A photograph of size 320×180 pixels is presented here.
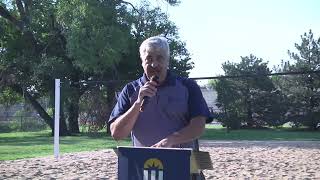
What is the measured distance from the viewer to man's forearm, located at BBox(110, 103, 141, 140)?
9.18 feet

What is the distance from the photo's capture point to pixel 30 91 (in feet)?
100

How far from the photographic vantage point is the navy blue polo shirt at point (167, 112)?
9.50 ft

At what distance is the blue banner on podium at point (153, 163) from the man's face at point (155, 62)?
1.54ft

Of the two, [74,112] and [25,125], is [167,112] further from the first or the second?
[25,125]

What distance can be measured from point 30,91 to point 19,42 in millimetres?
2846

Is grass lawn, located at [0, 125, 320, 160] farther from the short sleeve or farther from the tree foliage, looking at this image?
the short sleeve

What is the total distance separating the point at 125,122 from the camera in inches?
113

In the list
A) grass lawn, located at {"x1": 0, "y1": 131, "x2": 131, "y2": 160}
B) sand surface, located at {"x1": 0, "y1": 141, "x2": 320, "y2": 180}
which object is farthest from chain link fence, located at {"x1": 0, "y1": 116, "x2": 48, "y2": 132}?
sand surface, located at {"x1": 0, "y1": 141, "x2": 320, "y2": 180}

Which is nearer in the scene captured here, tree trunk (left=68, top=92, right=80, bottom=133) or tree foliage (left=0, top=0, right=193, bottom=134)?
tree foliage (left=0, top=0, right=193, bottom=134)

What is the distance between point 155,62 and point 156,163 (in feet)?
1.86

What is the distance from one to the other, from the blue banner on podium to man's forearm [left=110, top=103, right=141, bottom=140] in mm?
235

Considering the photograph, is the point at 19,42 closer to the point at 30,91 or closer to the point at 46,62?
the point at 30,91

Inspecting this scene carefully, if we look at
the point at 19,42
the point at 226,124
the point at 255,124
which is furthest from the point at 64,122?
the point at 255,124

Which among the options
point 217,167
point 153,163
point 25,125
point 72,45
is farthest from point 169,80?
point 25,125
